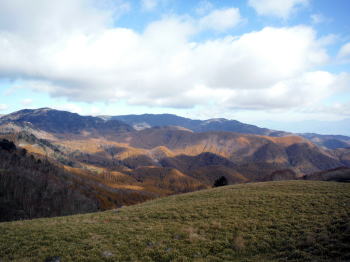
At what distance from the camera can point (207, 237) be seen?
16.8 meters

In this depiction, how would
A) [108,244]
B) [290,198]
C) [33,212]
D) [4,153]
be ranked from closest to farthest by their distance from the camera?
1. [108,244]
2. [290,198]
3. [33,212]
4. [4,153]

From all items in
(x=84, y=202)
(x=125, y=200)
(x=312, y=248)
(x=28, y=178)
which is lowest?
(x=125, y=200)

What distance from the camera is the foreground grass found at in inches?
544

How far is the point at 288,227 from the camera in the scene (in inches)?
698

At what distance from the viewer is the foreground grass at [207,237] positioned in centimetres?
1383

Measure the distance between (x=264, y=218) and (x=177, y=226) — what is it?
8.43m

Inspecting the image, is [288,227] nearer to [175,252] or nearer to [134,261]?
[175,252]

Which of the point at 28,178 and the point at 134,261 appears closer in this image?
the point at 134,261

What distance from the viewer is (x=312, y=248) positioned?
14023 mm

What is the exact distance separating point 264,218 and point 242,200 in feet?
24.3

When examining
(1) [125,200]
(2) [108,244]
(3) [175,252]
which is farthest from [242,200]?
(1) [125,200]

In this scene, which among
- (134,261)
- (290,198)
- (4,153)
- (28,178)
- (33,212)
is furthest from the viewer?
(4,153)

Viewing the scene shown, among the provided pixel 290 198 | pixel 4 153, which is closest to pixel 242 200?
pixel 290 198

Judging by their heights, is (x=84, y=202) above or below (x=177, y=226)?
below
